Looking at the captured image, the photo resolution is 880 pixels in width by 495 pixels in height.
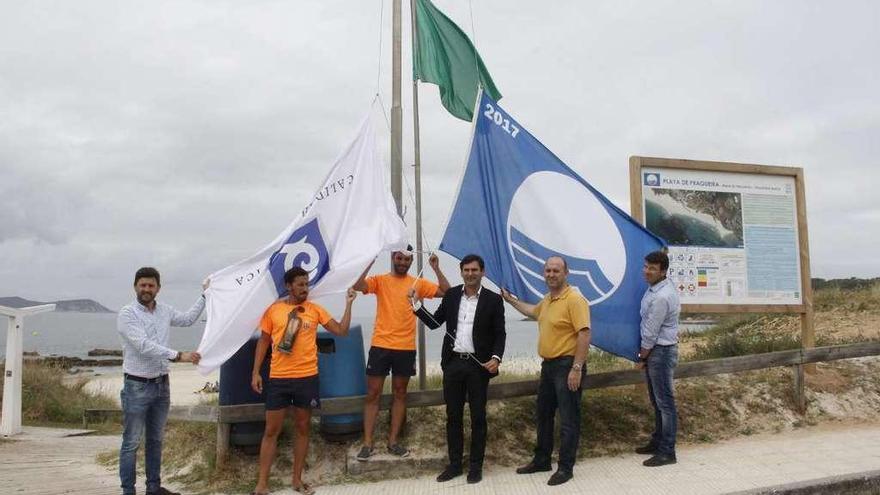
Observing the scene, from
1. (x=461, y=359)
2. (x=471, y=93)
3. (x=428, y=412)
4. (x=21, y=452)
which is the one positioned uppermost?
(x=471, y=93)

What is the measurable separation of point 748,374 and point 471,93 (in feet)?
16.7

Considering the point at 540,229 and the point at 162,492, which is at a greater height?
the point at 540,229

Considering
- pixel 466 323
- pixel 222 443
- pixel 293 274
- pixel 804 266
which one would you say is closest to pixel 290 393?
pixel 293 274

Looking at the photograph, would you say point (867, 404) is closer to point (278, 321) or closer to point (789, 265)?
point (789, 265)

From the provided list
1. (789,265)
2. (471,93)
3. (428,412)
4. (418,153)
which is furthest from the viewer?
(789,265)

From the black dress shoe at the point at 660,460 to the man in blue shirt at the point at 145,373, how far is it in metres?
4.21

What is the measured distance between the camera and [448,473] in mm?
6141

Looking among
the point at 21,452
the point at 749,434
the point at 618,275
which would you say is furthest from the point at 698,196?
the point at 21,452

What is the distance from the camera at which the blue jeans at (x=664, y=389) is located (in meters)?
6.53

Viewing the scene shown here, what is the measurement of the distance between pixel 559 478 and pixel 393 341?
187cm

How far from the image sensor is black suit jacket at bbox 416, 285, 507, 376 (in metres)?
6.11

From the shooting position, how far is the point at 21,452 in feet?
30.3

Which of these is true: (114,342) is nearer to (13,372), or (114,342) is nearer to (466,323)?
(13,372)

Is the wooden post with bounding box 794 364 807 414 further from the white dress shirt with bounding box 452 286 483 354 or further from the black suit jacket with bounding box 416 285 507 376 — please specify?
the white dress shirt with bounding box 452 286 483 354
